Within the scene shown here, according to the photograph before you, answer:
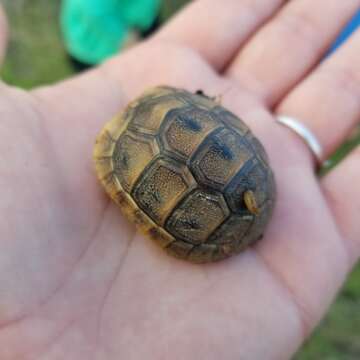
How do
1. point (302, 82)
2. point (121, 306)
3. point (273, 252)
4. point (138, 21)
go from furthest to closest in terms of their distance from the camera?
point (138, 21), point (302, 82), point (273, 252), point (121, 306)

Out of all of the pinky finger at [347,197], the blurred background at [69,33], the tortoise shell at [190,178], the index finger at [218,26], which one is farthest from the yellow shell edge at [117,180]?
the blurred background at [69,33]

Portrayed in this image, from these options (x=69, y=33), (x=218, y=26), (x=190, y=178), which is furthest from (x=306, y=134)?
(x=69, y=33)

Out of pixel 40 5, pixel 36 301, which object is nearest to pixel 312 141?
pixel 36 301

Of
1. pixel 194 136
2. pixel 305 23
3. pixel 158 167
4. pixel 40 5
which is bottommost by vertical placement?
pixel 40 5

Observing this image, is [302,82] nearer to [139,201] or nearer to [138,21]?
[139,201]

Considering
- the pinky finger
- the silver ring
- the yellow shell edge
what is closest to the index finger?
the silver ring

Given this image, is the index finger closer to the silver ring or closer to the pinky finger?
the silver ring
